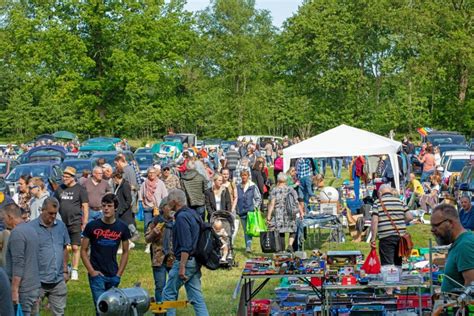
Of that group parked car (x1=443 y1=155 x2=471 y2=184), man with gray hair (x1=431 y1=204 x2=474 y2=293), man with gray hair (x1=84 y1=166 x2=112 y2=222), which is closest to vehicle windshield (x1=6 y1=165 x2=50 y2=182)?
man with gray hair (x1=84 y1=166 x2=112 y2=222)

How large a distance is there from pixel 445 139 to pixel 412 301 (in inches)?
1466

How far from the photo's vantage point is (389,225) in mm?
13492

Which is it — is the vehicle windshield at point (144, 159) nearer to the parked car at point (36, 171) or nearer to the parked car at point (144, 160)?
the parked car at point (144, 160)

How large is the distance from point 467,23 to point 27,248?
53.8m

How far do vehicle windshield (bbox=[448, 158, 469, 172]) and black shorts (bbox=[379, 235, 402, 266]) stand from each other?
65.2ft

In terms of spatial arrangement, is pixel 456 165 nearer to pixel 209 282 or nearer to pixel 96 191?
pixel 96 191

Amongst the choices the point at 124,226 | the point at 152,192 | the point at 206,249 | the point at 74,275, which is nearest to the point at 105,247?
the point at 124,226

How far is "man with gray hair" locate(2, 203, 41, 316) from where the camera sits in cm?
938

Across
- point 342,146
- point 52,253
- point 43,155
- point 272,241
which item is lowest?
point 272,241

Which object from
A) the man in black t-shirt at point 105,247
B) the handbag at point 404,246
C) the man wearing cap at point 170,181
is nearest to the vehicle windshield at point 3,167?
the man wearing cap at point 170,181

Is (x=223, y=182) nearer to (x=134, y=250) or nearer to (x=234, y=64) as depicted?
(x=134, y=250)

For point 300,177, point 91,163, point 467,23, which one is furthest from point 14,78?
point 300,177

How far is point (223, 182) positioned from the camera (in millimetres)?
19000

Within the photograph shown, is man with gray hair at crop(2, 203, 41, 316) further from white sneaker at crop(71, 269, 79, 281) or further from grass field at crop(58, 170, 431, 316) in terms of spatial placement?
white sneaker at crop(71, 269, 79, 281)
